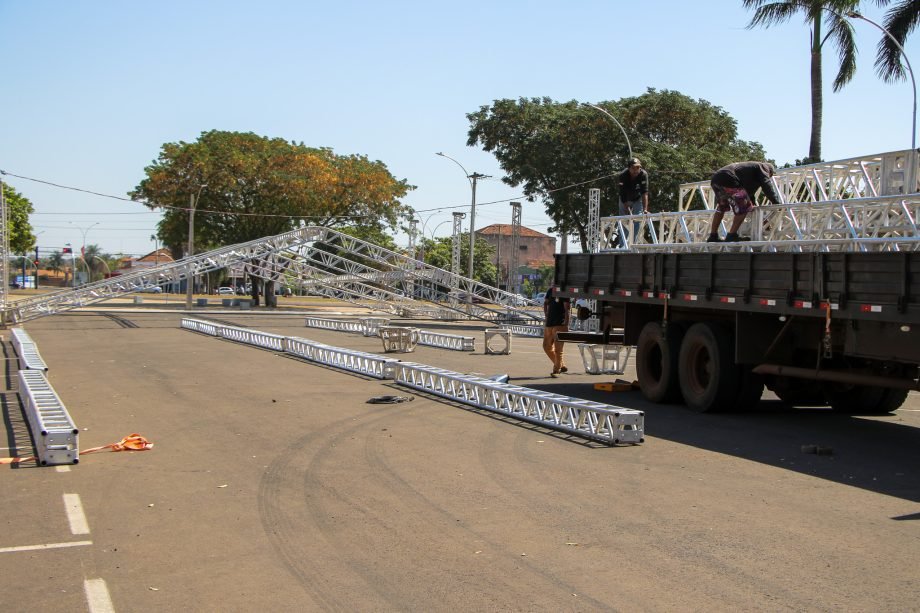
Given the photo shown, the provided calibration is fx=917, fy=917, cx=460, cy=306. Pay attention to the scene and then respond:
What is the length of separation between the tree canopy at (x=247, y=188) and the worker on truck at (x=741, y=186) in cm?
5166

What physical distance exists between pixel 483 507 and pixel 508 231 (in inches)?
5577

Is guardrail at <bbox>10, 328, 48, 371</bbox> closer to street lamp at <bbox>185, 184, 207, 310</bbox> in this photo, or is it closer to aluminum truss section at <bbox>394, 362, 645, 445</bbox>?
aluminum truss section at <bbox>394, 362, 645, 445</bbox>

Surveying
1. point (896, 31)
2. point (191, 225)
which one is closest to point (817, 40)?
point (896, 31)

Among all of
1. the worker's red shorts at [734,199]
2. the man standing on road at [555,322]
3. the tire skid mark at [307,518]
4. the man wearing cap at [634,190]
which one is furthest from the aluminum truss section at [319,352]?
the worker's red shorts at [734,199]

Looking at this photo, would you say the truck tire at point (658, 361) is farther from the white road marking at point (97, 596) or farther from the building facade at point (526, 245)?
the building facade at point (526, 245)

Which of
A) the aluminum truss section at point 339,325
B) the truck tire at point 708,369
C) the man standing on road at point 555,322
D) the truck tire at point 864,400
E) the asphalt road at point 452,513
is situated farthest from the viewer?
the aluminum truss section at point 339,325

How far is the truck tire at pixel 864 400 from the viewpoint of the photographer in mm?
13766

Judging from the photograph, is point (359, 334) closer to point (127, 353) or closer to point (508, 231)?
point (127, 353)

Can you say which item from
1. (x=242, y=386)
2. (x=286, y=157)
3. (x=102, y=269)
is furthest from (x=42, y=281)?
(x=242, y=386)

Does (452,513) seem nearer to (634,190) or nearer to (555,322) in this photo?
(634,190)

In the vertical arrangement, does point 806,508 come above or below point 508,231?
below

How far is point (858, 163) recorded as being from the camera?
43.9 feet

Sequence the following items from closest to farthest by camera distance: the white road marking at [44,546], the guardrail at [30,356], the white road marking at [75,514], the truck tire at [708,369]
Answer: the white road marking at [44,546]
the white road marking at [75,514]
the truck tire at [708,369]
the guardrail at [30,356]

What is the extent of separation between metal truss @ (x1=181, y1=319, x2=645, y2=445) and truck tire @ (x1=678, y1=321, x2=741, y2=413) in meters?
2.07
